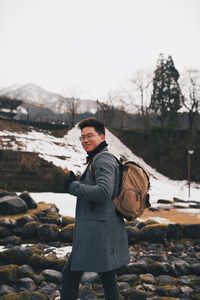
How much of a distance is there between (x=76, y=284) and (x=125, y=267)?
10.2ft

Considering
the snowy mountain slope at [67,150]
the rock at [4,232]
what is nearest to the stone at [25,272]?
the rock at [4,232]

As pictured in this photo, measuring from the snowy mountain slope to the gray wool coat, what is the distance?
53.1 feet

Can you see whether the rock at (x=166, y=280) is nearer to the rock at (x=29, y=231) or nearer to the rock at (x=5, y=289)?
the rock at (x=5, y=289)

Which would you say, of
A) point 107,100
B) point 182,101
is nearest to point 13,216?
point 182,101

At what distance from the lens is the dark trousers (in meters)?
2.87

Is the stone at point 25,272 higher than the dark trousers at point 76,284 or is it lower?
lower

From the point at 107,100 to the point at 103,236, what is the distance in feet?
169

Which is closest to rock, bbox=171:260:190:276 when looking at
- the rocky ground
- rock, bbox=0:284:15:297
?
the rocky ground

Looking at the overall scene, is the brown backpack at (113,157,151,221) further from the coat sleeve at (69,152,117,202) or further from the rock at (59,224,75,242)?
the rock at (59,224,75,242)

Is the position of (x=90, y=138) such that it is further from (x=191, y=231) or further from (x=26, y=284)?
(x=191, y=231)

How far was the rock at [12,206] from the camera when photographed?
1092 centimetres

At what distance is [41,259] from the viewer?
6.11m

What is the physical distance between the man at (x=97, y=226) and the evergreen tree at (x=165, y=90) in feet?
132

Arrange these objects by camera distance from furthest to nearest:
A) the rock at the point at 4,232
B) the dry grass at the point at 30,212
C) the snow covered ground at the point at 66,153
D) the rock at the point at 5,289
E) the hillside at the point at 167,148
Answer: the hillside at the point at 167,148 < the snow covered ground at the point at 66,153 < the dry grass at the point at 30,212 < the rock at the point at 4,232 < the rock at the point at 5,289
